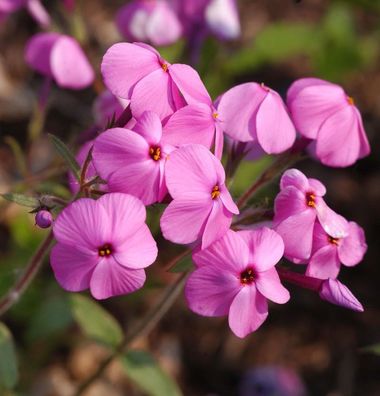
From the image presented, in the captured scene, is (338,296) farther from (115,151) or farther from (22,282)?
(22,282)

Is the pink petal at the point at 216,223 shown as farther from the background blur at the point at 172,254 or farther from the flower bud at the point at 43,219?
A: the background blur at the point at 172,254

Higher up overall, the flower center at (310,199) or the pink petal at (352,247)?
the flower center at (310,199)

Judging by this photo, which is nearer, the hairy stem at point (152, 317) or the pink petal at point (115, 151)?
the pink petal at point (115, 151)

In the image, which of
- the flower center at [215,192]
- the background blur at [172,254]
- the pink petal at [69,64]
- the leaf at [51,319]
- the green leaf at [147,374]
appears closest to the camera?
the flower center at [215,192]

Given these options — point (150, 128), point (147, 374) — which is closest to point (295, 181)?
point (150, 128)

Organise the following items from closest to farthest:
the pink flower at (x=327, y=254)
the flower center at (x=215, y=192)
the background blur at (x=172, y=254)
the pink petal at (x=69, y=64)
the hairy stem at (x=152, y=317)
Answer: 1. the flower center at (x=215, y=192)
2. the pink flower at (x=327, y=254)
3. the hairy stem at (x=152, y=317)
4. the pink petal at (x=69, y=64)
5. the background blur at (x=172, y=254)

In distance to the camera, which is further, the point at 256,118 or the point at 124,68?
the point at 256,118

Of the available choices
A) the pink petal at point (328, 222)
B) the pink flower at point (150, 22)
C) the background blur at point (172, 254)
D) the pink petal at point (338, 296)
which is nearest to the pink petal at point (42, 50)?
the background blur at point (172, 254)
